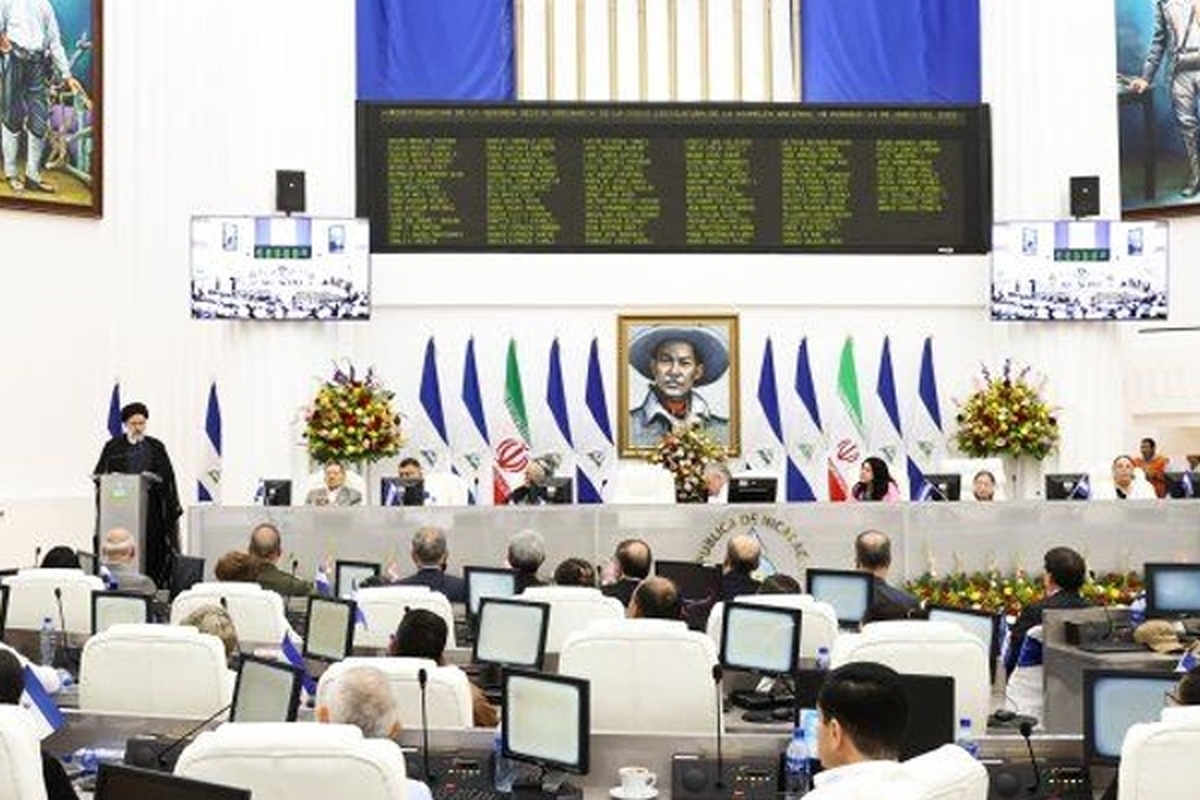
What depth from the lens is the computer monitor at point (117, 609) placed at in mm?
9180

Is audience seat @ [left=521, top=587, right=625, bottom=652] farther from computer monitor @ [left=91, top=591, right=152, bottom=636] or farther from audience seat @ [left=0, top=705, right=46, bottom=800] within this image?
audience seat @ [left=0, top=705, right=46, bottom=800]

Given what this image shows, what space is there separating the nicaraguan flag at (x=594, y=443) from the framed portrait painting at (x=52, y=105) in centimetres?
547

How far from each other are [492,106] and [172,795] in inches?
569

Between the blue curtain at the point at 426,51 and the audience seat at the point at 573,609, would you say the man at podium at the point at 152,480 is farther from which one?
the audience seat at the point at 573,609

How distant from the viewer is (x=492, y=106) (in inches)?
701

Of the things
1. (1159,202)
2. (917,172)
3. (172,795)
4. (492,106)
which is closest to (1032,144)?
(917,172)

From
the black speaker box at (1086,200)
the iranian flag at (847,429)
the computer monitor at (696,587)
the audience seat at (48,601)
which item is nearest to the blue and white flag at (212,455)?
the iranian flag at (847,429)

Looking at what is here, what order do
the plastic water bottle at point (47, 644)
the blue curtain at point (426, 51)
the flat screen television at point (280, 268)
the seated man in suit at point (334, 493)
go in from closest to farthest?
the plastic water bottle at point (47, 644)
the seated man in suit at point (334, 493)
the flat screen television at point (280, 268)
the blue curtain at point (426, 51)

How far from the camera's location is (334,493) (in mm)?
15430

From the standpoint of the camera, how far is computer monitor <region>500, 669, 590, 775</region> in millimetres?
6055

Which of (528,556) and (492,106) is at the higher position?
(492,106)

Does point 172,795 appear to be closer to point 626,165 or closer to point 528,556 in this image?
point 528,556

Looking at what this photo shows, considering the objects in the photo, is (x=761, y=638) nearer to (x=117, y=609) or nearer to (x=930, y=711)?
(x=930, y=711)

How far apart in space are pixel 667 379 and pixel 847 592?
8.58 meters
